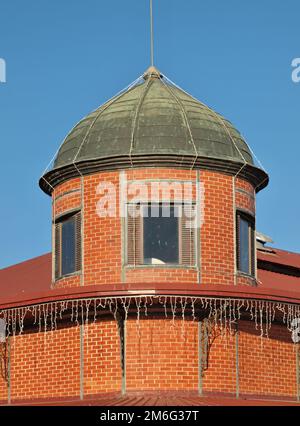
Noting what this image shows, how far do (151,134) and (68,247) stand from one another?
345 centimetres

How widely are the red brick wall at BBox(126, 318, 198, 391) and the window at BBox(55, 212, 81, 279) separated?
8.16 ft

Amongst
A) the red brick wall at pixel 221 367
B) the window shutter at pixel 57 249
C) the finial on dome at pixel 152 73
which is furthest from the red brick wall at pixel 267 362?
the finial on dome at pixel 152 73

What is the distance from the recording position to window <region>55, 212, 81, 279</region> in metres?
34.1

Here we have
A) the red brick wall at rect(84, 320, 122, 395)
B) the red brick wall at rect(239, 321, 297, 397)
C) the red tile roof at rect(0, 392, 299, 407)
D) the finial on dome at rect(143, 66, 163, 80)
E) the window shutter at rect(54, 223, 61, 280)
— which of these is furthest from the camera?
the finial on dome at rect(143, 66, 163, 80)

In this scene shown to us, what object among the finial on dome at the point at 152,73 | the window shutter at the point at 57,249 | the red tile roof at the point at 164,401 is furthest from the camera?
the finial on dome at the point at 152,73

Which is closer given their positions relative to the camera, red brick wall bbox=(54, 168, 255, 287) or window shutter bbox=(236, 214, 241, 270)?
red brick wall bbox=(54, 168, 255, 287)

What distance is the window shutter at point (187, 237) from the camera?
109 feet

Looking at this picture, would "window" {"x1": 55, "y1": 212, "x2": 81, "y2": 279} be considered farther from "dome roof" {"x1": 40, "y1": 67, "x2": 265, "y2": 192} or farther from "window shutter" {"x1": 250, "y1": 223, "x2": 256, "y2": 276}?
"window shutter" {"x1": 250, "y1": 223, "x2": 256, "y2": 276}

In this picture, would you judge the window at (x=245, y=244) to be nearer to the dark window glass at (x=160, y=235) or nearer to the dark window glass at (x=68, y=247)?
the dark window glass at (x=160, y=235)
